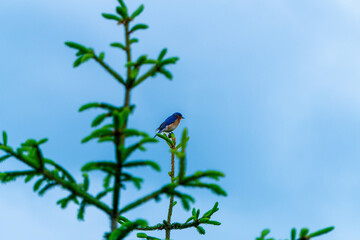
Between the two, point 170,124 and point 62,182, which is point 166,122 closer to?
point 170,124

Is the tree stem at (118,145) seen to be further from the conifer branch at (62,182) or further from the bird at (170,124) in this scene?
the bird at (170,124)

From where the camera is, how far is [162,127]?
1301cm

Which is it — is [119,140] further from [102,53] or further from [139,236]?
[139,236]

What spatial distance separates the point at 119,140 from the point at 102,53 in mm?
1189

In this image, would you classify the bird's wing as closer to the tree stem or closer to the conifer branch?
the tree stem

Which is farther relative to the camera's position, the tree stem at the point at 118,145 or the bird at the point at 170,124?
the bird at the point at 170,124

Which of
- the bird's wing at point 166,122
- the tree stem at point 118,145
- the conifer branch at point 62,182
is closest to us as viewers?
the tree stem at point 118,145

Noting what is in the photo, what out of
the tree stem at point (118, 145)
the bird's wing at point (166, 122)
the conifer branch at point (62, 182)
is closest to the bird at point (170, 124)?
the bird's wing at point (166, 122)

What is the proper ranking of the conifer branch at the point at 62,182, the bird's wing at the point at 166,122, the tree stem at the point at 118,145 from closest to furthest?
1. the tree stem at the point at 118,145
2. the conifer branch at the point at 62,182
3. the bird's wing at the point at 166,122

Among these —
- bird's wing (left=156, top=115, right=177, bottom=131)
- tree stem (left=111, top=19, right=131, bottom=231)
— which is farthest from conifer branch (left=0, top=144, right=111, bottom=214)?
bird's wing (left=156, top=115, right=177, bottom=131)

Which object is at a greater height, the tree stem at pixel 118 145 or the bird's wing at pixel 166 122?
the bird's wing at pixel 166 122

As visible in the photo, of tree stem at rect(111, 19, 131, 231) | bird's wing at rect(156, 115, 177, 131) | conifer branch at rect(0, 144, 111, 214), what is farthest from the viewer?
bird's wing at rect(156, 115, 177, 131)

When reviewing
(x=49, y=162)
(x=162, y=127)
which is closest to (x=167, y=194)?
(x=49, y=162)

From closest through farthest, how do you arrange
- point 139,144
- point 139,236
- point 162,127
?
point 139,144 → point 139,236 → point 162,127
